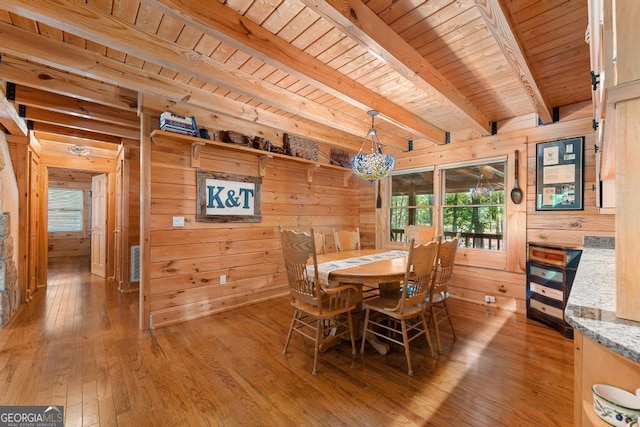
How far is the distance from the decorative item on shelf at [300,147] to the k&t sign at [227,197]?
70 cm

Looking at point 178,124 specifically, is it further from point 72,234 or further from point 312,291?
point 72,234

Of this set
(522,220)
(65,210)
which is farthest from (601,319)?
(65,210)

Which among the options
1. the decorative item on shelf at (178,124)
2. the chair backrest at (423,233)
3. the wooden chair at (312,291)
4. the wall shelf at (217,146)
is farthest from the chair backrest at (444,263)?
the decorative item on shelf at (178,124)

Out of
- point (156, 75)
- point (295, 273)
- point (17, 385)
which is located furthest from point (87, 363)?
point (156, 75)

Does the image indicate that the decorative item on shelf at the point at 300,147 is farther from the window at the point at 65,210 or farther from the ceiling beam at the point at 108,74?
the window at the point at 65,210

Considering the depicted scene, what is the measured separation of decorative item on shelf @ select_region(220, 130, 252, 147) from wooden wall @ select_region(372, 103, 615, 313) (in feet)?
9.41

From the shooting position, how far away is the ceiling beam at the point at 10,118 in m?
2.65

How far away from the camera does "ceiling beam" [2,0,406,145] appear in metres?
1.51

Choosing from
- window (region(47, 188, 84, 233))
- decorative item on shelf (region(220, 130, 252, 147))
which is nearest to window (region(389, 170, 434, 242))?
decorative item on shelf (region(220, 130, 252, 147))

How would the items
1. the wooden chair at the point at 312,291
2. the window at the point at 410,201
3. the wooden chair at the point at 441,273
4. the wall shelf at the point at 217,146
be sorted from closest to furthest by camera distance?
1. the wooden chair at the point at 312,291
2. the wooden chair at the point at 441,273
3. the wall shelf at the point at 217,146
4. the window at the point at 410,201

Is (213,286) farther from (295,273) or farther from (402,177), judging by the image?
(402,177)

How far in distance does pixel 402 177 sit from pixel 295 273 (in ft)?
10.6

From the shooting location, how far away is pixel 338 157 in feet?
16.3

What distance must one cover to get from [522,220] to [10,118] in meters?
5.98
